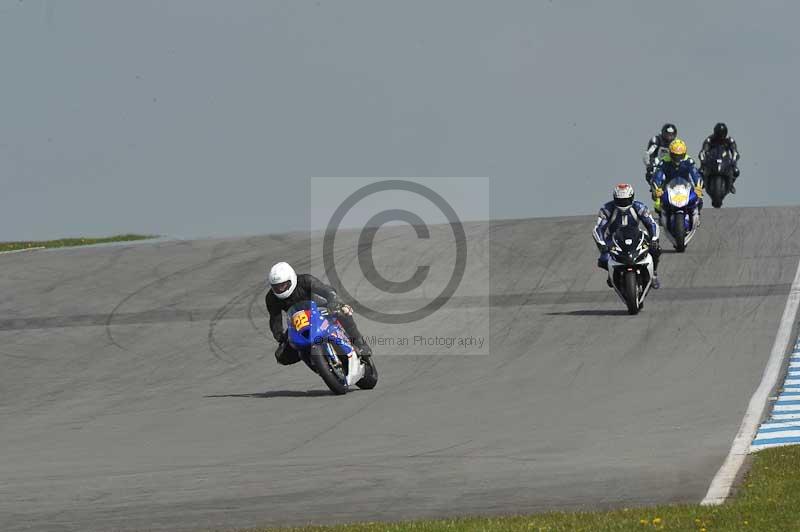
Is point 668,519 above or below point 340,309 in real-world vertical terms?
above

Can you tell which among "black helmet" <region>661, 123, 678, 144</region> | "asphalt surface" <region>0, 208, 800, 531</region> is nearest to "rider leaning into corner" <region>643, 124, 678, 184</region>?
"black helmet" <region>661, 123, 678, 144</region>

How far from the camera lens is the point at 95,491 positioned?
10898mm

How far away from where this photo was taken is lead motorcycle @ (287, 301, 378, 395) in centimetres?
1515

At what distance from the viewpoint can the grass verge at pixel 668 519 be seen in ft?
27.5

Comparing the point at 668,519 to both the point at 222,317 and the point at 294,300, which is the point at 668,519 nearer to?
the point at 294,300

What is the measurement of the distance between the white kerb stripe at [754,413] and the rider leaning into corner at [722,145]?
12776 mm

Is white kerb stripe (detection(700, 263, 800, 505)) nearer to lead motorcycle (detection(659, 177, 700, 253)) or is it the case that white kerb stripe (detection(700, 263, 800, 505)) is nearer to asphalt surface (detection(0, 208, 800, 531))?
asphalt surface (detection(0, 208, 800, 531))

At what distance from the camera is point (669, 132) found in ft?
99.6

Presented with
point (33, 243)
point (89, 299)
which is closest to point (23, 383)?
point (89, 299)

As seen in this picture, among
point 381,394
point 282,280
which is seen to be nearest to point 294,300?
point 282,280

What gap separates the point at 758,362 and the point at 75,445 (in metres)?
7.42

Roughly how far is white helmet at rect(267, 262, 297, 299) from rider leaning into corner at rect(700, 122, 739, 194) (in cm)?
2028

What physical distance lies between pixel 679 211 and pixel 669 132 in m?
4.61

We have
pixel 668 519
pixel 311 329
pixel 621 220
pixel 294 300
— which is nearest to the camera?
pixel 668 519
